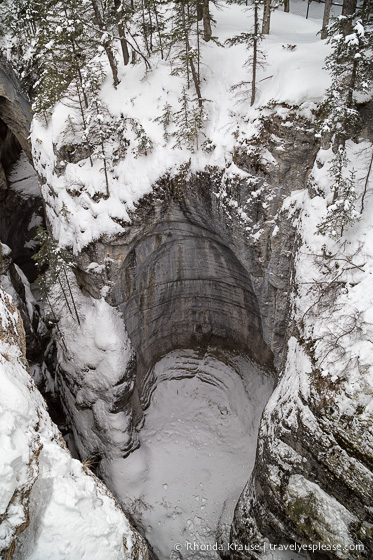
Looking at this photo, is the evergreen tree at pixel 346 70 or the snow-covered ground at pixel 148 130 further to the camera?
the snow-covered ground at pixel 148 130

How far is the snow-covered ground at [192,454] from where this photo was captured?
17.6m

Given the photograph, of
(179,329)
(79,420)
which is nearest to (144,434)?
(79,420)

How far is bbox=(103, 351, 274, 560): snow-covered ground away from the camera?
57.6ft

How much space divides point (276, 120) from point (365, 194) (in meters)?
5.50

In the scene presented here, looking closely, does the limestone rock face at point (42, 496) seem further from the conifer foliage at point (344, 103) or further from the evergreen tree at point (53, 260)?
the conifer foliage at point (344, 103)

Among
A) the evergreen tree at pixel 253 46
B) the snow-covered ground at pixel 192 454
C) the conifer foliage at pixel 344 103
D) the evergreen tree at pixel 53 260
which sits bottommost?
the snow-covered ground at pixel 192 454

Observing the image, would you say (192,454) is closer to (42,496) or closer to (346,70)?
(42,496)

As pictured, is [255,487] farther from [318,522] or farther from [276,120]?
[276,120]

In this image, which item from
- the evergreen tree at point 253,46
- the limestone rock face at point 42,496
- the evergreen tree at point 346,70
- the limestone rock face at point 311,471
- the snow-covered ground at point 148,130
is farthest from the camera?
the snow-covered ground at point 148,130

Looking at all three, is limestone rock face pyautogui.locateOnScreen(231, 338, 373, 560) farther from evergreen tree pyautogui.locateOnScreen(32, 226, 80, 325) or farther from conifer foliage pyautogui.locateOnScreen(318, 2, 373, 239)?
evergreen tree pyautogui.locateOnScreen(32, 226, 80, 325)

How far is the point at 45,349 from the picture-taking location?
72.9 feet

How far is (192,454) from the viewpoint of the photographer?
20.0m

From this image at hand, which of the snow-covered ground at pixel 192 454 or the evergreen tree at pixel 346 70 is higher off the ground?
the evergreen tree at pixel 346 70

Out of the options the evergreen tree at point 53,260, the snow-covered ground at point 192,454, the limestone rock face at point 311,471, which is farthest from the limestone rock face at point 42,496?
the snow-covered ground at point 192,454
